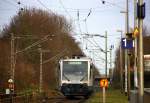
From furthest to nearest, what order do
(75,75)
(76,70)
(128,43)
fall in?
(76,70) → (75,75) → (128,43)

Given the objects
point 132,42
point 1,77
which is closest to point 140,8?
point 132,42

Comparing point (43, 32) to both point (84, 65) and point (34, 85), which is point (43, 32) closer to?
point (34, 85)

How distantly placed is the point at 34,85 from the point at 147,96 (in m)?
47.7

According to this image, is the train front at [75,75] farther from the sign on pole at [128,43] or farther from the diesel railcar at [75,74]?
the sign on pole at [128,43]

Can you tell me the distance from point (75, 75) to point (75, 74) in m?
0.09

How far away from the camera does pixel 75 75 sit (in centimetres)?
4944

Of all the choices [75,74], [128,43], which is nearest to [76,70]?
[75,74]

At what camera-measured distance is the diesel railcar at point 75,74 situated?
4919cm

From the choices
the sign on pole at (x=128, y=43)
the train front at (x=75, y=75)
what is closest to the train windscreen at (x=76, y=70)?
the train front at (x=75, y=75)

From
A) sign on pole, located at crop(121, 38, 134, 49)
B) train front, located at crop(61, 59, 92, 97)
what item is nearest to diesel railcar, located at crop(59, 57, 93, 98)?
train front, located at crop(61, 59, 92, 97)

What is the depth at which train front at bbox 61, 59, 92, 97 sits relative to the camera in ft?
161

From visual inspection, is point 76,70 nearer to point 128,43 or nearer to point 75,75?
point 75,75

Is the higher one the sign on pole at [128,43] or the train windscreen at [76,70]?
the sign on pole at [128,43]

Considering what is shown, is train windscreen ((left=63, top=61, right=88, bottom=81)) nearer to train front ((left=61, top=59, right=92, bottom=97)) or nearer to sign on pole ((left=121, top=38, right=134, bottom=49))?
train front ((left=61, top=59, right=92, bottom=97))
